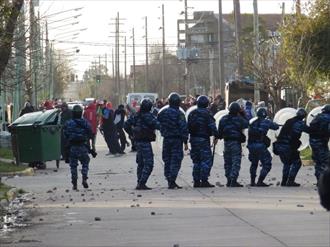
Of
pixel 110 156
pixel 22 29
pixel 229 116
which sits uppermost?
pixel 22 29

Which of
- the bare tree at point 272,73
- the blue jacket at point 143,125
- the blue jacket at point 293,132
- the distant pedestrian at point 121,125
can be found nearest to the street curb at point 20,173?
the blue jacket at point 143,125

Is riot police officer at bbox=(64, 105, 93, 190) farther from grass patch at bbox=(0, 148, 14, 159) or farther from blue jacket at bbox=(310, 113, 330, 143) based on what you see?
grass patch at bbox=(0, 148, 14, 159)

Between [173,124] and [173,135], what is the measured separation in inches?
9.0

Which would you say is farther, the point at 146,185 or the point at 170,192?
the point at 146,185

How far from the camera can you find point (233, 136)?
18547mm

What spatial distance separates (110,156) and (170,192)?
13.7 m

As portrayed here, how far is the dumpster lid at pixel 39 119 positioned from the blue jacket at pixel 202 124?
7611 millimetres

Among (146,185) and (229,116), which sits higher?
(229,116)

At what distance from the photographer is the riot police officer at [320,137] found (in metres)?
17.8

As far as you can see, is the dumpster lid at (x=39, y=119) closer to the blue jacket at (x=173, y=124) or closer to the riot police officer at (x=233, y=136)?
the blue jacket at (x=173, y=124)

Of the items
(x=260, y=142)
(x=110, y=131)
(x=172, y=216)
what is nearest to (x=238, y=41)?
(x=110, y=131)

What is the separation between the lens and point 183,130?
720 inches

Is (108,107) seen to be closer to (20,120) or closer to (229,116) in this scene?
(20,120)

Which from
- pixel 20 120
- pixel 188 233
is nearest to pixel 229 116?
pixel 188 233
